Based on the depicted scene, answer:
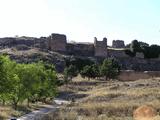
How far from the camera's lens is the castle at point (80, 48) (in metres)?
119

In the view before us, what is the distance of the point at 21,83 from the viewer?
44656 mm

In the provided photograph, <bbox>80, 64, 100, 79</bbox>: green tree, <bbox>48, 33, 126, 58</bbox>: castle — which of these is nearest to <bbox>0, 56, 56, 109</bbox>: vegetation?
<bbox>80, 64, 100, 79</bbox>: green tree

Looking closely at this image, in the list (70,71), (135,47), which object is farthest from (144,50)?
(70,71)

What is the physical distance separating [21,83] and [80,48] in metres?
80.8

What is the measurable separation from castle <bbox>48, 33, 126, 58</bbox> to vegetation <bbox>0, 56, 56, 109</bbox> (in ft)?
185

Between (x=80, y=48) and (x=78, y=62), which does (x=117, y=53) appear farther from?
(x=78, y=62)

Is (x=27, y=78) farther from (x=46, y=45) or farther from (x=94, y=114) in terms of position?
(x=46, y=45)

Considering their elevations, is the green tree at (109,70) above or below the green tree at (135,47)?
below

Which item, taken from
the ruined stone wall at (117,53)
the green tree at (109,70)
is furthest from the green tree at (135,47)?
the green tree at (109,70)

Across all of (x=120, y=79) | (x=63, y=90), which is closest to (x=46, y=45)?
(x=120, y=79)

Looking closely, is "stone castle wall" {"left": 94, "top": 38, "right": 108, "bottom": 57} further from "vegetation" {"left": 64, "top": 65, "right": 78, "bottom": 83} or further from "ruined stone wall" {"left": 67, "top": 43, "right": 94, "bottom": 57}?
"vegetation" {"left": 64, "top": 65, "right": 78, "bottom": 83}

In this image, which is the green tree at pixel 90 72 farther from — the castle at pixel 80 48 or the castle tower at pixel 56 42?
the castle at pixel 80 48

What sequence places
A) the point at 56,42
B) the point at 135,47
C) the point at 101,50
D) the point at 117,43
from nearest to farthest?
the point at 56,42, the point at 101,50, the point at 135,47, the point at 117,43

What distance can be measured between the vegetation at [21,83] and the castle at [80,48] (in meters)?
56.5
